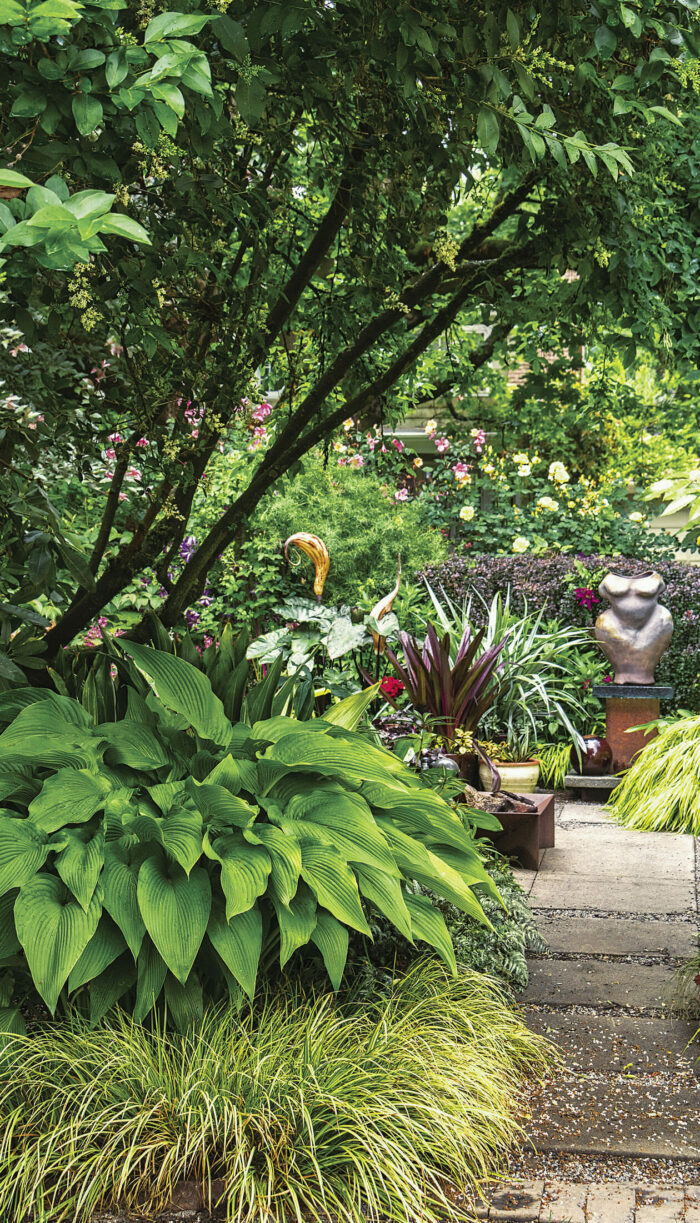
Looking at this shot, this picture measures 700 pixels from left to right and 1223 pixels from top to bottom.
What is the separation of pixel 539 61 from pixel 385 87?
0.90 meters

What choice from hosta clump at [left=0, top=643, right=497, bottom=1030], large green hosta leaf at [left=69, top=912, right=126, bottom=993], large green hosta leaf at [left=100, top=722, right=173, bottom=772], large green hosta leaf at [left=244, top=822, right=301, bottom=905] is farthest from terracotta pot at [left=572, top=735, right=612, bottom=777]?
large green hosta leaf at [left=69, top=912, right=126, bottom=993]

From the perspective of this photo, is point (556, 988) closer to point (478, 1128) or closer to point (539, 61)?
point (478, 1128)

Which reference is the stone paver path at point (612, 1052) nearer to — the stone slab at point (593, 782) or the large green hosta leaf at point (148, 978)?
the large green hosta leaf at point (148, 978)

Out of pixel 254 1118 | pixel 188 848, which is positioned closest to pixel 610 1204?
pixel 254 1118

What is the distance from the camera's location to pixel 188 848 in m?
2.49

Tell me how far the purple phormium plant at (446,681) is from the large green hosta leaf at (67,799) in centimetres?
272

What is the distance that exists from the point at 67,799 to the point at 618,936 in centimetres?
230

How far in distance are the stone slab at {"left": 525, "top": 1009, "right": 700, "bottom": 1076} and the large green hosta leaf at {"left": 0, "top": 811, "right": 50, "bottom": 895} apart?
1.53 metres

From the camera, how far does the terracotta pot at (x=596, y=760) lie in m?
6.80

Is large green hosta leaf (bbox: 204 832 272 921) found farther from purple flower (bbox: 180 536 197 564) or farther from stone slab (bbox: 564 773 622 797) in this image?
purple flower (bbox: 180 536 197 564)

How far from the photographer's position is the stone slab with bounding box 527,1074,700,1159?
2384mm

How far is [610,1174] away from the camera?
7.48 ft

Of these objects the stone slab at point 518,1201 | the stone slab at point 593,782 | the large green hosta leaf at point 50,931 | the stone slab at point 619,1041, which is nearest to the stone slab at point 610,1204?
the stone slab at point 518,1201

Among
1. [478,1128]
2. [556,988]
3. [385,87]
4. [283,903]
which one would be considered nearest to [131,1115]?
[283,903]
